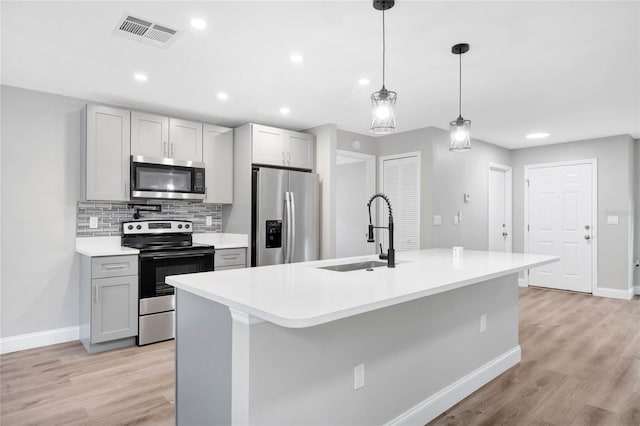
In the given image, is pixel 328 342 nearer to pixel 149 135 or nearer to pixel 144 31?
pixel 144 31

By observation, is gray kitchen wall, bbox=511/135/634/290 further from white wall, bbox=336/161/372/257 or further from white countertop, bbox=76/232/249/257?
white countertop, bbox=76/232/249/257

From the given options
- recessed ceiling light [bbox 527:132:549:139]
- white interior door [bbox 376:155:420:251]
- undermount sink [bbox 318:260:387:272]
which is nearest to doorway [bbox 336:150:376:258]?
white interior door [bbox 376:155:420:251]

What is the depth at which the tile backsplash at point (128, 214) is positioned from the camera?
3.69m

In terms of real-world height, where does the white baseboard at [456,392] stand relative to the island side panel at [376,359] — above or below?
below

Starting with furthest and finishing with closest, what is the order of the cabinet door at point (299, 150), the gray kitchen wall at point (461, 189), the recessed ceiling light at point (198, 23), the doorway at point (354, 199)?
the doorway at point (354, 199) → the gray kitchen wall at point (461, 189) → the cabinet door at point (299, 150) → the recessed ceiling light at point (198, 23)

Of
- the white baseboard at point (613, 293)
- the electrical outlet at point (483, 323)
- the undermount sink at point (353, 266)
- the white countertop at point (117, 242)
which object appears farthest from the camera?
the white baseboard at point (613, 293)

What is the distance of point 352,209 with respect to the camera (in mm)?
6176

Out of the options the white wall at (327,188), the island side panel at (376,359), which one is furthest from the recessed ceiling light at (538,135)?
the island side panel at (376,359)

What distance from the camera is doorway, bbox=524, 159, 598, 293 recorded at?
561 cm

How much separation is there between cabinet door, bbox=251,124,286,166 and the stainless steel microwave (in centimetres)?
62

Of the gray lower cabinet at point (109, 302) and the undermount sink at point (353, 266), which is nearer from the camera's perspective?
the undermount sink at point (353, 266)

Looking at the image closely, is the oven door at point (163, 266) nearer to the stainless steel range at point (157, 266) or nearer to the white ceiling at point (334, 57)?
the stainless steel range at point (157, 266)

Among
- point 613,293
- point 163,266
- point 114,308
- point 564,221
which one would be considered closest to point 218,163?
point 163,266

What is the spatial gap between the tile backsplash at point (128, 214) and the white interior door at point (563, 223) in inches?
196
